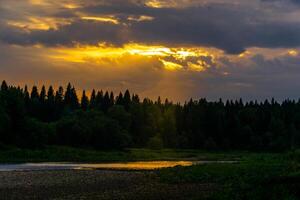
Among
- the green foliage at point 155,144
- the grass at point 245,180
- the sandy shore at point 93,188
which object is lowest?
the sandy shore at point 93,188

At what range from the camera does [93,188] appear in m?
50.1

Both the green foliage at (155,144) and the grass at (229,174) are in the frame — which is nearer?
the grass at (229,174)

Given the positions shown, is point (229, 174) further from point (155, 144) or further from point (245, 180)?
point (155, 144)

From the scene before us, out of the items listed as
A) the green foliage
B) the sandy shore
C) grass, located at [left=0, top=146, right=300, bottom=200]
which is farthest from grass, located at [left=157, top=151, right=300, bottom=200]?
the green foliage

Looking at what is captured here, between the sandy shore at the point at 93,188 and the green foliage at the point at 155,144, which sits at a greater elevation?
the green foliage at the point at 155,144

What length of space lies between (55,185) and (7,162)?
50.7m

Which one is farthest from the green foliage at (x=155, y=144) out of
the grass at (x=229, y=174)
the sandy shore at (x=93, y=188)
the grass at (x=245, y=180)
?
the sandy shore at (x=93, y=188)

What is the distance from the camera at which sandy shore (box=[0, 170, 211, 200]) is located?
43656 mm

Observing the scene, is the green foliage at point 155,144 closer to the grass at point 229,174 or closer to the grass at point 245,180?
the grass at point 229,174

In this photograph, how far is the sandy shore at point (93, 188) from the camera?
143ft

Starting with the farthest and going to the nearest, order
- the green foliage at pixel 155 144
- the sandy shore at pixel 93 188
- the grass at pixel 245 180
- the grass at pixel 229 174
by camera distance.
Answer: the green foliage at pixel 155 144 < the sandy shore at pixel 93 188 < the grass at pixel 229 174 < the grass at pixel 245 180

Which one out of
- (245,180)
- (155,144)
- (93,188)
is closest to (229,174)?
(245,180)

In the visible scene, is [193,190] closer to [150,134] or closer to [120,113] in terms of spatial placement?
[120,113]

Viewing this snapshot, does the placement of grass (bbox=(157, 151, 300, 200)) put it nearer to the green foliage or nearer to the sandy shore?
the sandy shore
